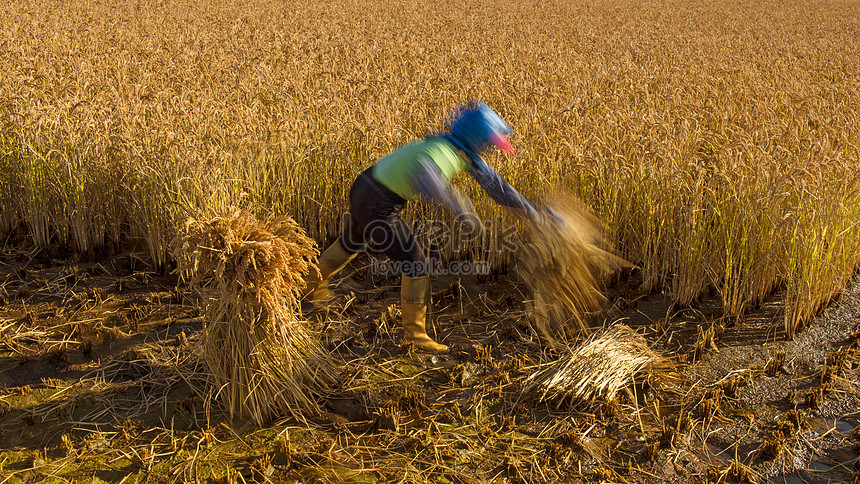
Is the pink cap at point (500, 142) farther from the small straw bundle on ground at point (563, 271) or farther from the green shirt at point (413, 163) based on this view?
the small straw bundle on ground at point (563, 271)

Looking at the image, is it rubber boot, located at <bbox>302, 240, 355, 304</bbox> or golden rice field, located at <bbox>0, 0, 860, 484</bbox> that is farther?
rubber boot, located at <bbox>302, 240, 355, 304</bbox>

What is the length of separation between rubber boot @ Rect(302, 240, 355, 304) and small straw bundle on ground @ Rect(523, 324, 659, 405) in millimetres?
1210

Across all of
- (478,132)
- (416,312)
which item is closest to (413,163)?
(478,132)

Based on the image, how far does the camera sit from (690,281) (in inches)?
144

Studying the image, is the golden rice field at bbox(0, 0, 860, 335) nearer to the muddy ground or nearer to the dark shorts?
the muddy ground

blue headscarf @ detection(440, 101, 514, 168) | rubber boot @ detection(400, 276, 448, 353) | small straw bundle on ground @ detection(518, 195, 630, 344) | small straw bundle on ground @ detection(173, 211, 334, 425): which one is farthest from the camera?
rubber boot @ detection(400, 276, 448, 353)

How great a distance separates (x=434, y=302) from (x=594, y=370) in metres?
1.16

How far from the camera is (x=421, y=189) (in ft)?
9.22

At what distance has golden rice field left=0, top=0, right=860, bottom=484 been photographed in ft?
8.41

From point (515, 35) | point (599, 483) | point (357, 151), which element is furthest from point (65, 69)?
point (515, 35)

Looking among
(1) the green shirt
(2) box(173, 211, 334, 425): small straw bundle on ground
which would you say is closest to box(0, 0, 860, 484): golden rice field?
(2) box(173, 211, 334, 425): small straw bundle on ground

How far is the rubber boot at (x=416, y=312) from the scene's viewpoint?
318cm

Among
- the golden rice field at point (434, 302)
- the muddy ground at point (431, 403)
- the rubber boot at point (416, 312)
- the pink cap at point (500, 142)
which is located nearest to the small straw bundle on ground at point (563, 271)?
the golden rice field at point (434, 302)

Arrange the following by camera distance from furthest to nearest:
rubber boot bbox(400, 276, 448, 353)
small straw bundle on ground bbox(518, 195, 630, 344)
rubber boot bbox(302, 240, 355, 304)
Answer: rubber boot bbox(302, 240, 355, 304), rubber boot bbox(400, 276, 448, 353), small straw bundle on ground bbox(518, 195, 630, 344)
